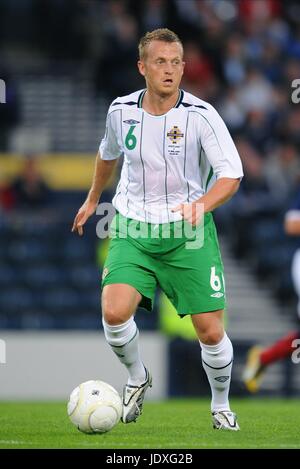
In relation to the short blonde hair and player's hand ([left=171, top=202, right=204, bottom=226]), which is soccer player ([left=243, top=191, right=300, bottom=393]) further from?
player's hand ([left=171, top=202, right=204, bottom=226])

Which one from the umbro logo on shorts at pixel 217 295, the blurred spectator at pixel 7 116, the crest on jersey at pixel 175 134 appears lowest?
the blurred spectator at pixel 7 116

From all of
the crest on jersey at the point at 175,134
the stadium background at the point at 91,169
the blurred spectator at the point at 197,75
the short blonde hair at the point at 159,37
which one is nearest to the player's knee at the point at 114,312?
the crest on jersey at the point at 175,134

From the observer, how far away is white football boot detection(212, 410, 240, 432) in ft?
26.8

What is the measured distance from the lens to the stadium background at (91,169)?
1448 cm

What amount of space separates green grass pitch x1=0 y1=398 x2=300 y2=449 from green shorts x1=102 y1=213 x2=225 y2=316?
2.57ft

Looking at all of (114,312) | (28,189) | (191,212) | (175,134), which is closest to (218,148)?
(175,134)

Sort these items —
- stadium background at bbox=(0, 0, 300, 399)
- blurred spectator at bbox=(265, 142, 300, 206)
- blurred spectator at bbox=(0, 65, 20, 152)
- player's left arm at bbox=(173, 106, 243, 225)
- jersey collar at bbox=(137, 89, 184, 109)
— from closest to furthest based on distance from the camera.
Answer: player's left arm at bbox=(173, 106, 243, 225) < jersey collar at bbox=(137, 89, 184, 109) < stadium background at bbox=(0, 0, 300, 399) < blurred spectator at bbox=(265, 142, 300, 206) < blurred spectator at bbox=(0, 65, 20, 152)

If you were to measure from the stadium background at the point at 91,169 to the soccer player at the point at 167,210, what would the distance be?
607 cm

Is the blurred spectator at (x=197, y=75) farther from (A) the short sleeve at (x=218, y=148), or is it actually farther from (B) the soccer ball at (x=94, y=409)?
(B) the soccer ball at (x=94, y=409)

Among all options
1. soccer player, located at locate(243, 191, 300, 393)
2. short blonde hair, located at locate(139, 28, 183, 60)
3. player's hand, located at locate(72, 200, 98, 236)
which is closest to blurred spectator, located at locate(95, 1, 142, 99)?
soccer player, located at locate(243, 191, 300, 393)

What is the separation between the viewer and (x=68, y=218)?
1642cm
